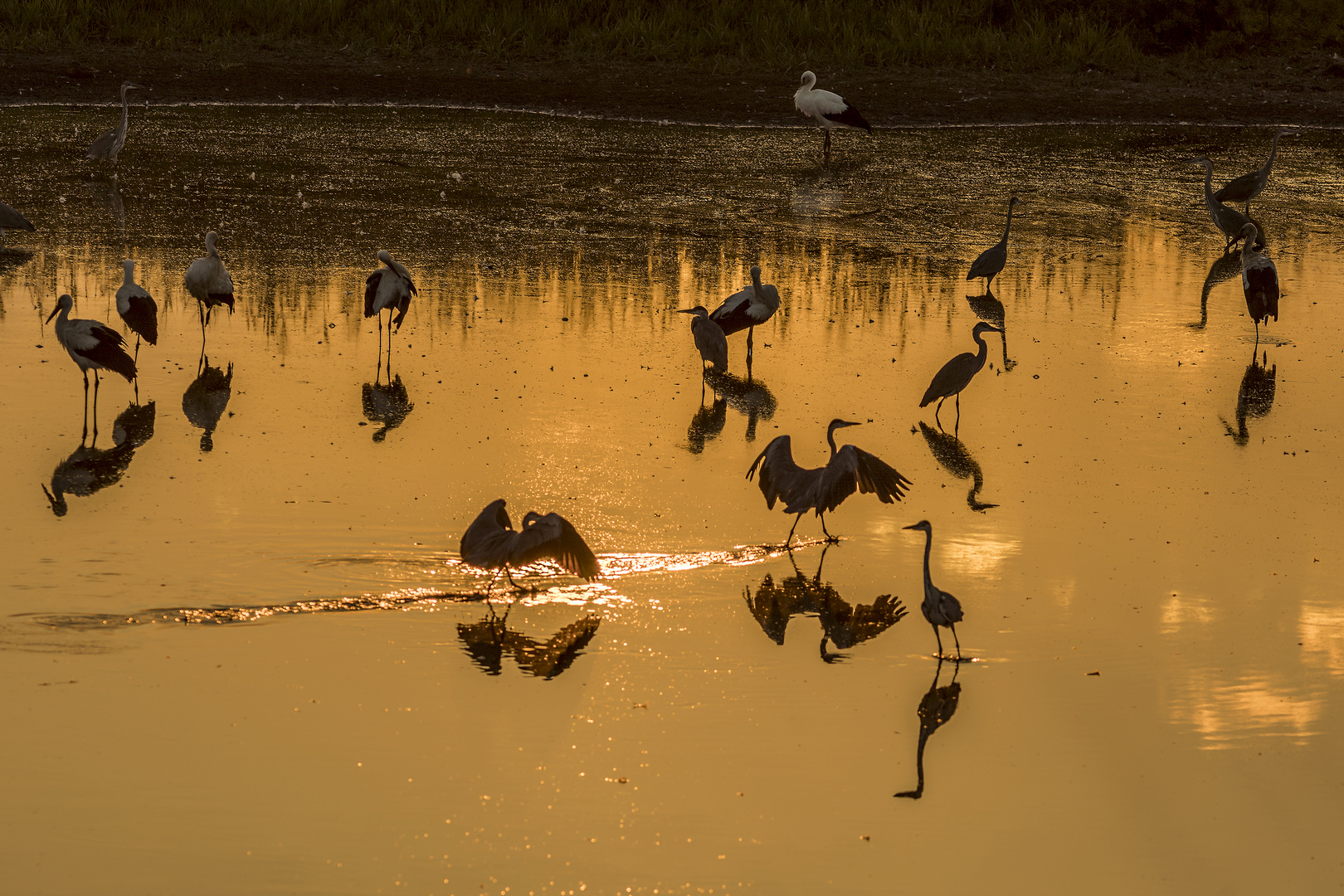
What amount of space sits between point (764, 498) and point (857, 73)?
58.4 feet

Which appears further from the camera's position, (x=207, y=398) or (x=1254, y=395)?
(x=1254, y=395)

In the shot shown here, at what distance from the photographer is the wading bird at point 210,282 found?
10.2 metres

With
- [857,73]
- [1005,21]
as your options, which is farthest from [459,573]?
[1005,21]

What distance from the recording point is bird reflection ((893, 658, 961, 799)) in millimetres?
5645

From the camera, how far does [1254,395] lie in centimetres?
999

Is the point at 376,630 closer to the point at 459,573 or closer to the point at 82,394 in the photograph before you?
the point at 459,573

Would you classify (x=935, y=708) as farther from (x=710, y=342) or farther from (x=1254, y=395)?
(x=1254, y=395)

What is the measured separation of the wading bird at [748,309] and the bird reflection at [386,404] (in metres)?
2.23

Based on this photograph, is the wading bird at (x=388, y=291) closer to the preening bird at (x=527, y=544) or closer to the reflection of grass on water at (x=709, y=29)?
the preening bird at (x=527, y=544)

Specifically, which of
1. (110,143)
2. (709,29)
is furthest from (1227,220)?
(709,29)

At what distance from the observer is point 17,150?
17672mm

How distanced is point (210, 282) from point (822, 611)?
555 centimetres

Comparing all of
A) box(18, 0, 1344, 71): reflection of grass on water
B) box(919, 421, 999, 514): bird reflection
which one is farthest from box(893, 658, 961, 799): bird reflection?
box(18, 0, 1344, 71): reflection of grass on water

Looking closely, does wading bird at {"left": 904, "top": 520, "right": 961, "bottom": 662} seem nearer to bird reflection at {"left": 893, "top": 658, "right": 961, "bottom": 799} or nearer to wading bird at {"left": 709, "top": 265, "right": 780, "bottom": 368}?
bird reflection at {"left": 893, "top": 658, "right": 961, "bottom": 799}
